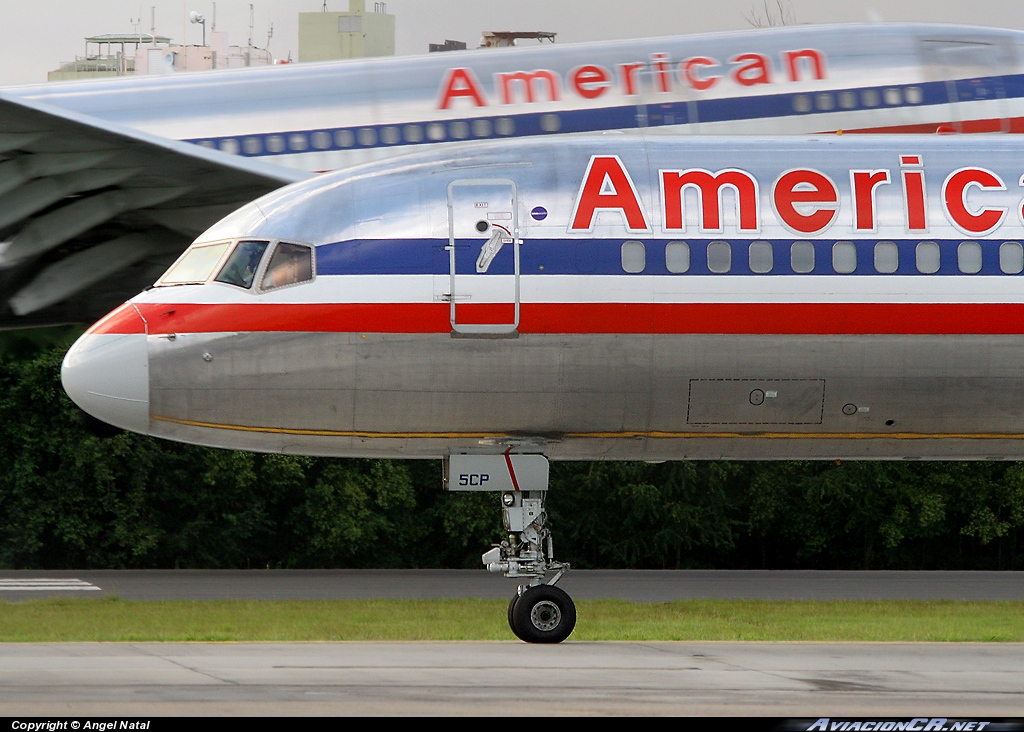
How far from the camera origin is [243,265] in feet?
43.8

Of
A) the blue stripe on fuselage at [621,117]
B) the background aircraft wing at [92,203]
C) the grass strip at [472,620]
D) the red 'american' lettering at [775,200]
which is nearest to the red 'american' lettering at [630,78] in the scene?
the blue stripe on fuselage at [621,117]

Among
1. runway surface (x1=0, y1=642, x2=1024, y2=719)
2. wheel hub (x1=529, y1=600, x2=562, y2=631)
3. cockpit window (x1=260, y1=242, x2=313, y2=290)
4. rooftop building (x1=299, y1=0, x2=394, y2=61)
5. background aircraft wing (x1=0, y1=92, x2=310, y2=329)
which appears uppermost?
rooftop building (x1=299, y1=0, x2=394, y2=61)

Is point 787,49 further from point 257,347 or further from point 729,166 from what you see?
point 257,347

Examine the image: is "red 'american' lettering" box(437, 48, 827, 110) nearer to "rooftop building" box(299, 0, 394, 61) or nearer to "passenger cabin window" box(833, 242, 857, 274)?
"passenger cabin window" box(833, 242, 857, 274)

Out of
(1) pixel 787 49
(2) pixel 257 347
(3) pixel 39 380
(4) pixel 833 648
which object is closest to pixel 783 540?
(3) pixel 39 380

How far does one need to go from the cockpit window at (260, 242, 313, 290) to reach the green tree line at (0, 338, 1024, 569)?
26567mm

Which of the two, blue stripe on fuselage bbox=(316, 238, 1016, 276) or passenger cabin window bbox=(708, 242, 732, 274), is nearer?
blue stripe on fuselage bbox=(316, 238, 1016, 276)

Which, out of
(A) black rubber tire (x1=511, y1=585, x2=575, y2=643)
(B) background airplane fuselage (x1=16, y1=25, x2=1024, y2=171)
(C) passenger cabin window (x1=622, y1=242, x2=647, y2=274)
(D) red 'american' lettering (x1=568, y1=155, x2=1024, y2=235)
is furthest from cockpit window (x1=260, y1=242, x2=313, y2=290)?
(B) background airplane fuselage (x1=16, y1=25, x2=1024, y2=171)

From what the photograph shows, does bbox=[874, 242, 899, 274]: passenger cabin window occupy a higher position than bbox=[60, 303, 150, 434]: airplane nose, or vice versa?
bbox=[874, 242, 899, 274]: passenger cabin window

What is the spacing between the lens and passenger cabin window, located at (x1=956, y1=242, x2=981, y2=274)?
13.6 m

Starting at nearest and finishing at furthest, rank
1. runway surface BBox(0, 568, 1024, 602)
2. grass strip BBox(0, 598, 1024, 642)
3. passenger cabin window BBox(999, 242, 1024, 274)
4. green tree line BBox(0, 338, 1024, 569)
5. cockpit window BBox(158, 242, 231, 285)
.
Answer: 1. cockpit window BBox(158, 242, 231, 285)
2. passenger cabin window BBox(999, 242, 1024, 274)
3. grass strip BBox(0, 598, 1024, 642)
4. runway surface BBox(0, 568, 1024, 602)
5. green tree line BBox(0, 338, 1024, 569)

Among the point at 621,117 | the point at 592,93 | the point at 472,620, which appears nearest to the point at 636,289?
the point at 621,117

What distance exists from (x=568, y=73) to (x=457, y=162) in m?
9.05

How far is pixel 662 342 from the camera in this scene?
43.7 feet
